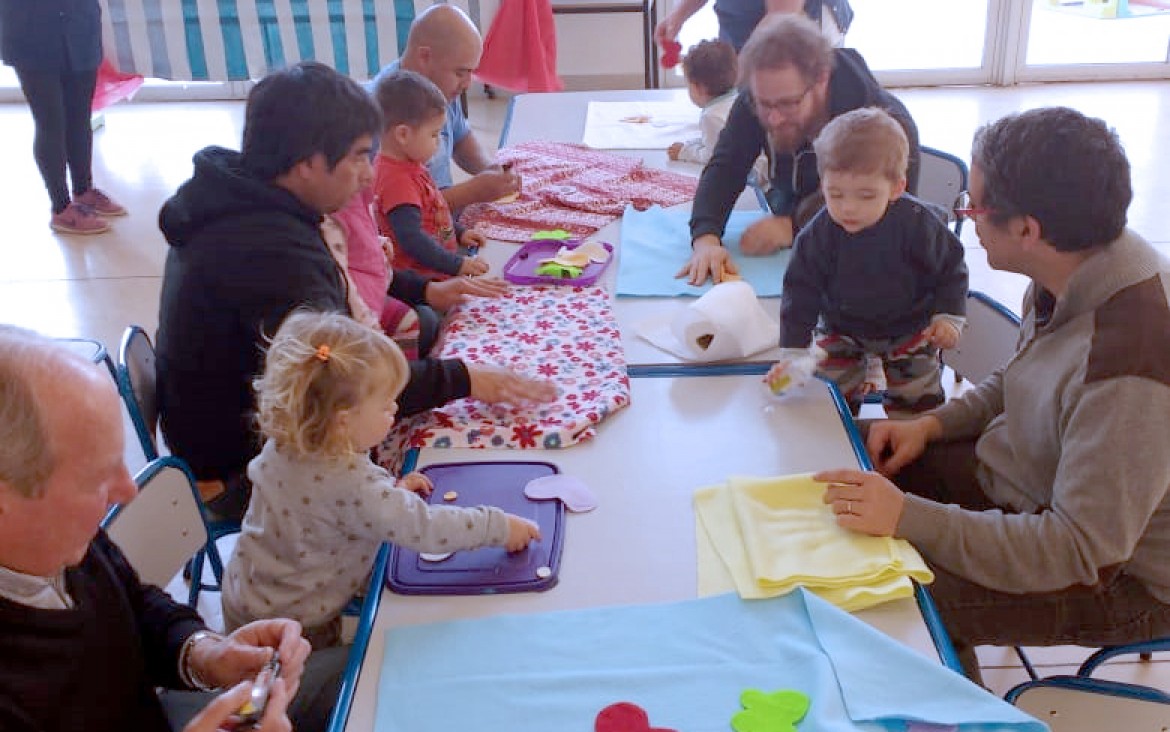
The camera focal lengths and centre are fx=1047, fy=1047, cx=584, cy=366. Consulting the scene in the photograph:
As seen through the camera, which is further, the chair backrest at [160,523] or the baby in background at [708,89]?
the baby in background at [708,89]

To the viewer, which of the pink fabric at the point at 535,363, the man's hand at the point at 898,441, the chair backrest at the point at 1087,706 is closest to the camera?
the chair backrest at the point at 1087,706

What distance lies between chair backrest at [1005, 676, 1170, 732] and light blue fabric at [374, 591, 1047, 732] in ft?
1.17

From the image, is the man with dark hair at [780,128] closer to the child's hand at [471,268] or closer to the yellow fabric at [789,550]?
the child's hand at [471,268]

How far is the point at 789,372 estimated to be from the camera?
1.82 meters

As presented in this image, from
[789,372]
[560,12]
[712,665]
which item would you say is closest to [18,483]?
[712,665]

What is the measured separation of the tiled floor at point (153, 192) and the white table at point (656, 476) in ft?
2.85

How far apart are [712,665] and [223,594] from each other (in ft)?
2.57

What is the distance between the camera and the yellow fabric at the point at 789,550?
1346mm

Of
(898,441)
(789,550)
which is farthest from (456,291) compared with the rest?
(789,550)

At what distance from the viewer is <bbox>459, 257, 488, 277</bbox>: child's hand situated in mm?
2373

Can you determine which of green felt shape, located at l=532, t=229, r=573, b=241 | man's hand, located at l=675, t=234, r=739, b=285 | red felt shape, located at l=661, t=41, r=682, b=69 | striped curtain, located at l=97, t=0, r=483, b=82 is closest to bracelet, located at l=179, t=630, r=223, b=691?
man's hand, located at l=675, t=234, r=739, b=285

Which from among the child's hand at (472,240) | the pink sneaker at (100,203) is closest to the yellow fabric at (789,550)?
the child's hand at (472,240)

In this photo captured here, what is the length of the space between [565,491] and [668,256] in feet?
3.30

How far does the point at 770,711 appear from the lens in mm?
1160
